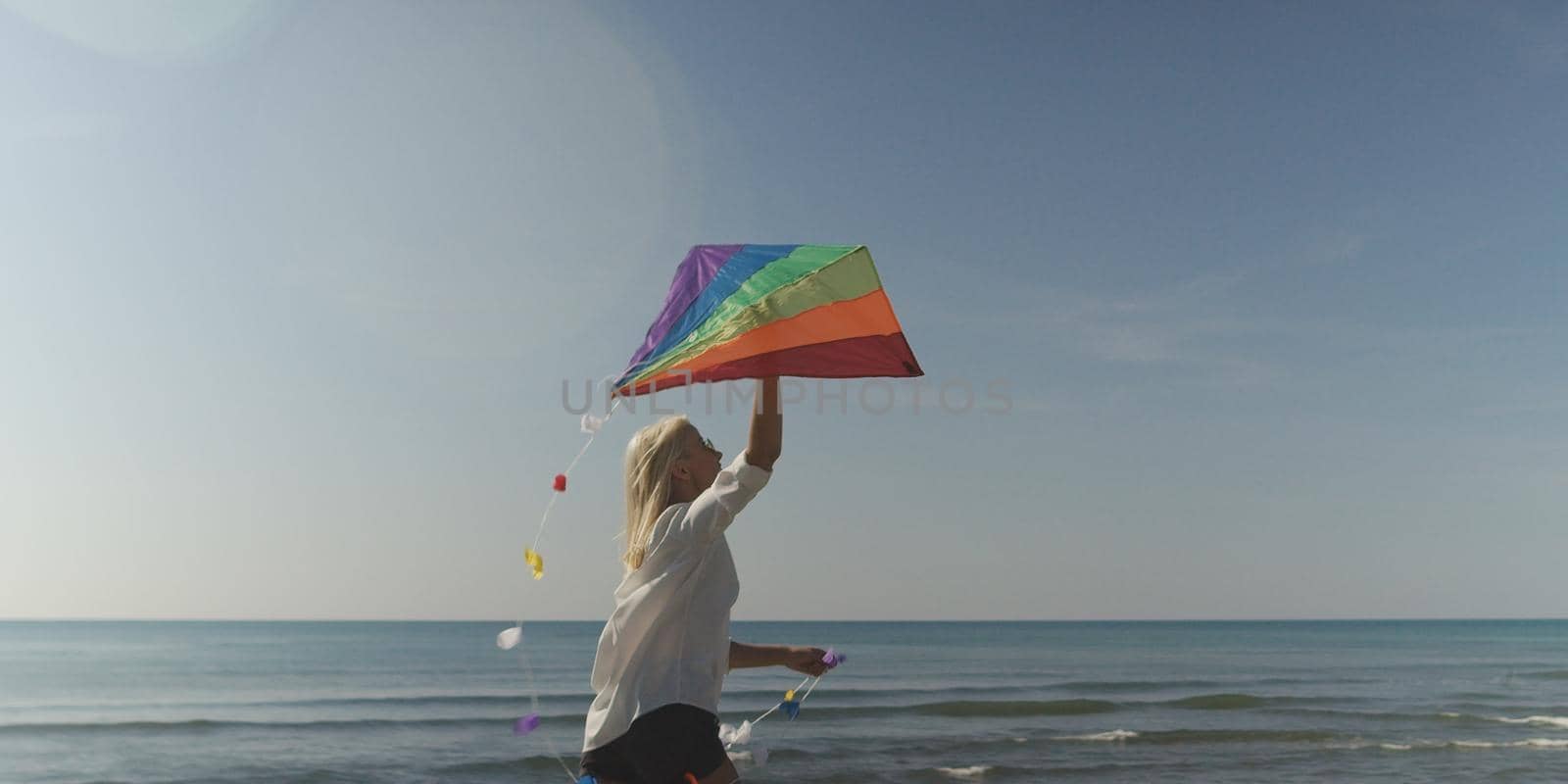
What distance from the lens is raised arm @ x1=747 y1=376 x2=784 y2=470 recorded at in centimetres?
219

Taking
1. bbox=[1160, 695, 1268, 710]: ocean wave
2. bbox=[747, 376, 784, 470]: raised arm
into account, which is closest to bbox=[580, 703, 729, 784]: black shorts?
bbox=[747, 376, 784, 470]: raised arm

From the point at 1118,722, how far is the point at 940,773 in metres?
5.61

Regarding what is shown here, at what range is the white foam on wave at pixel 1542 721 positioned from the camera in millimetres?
15066

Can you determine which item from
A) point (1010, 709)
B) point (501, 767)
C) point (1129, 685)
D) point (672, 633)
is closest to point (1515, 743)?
point (1010, 709)

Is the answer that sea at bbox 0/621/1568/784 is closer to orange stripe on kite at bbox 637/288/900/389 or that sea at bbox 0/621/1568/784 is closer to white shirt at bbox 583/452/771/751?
white shirt at bbox 583/452/771/751

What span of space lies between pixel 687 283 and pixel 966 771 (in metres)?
9.70

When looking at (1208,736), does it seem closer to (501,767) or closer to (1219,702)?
(1219,702)

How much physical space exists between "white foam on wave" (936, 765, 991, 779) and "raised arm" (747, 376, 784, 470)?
9.78m

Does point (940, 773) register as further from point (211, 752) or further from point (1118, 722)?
point (211, 752)

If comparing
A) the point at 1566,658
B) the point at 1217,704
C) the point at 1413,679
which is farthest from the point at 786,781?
the point at 1566,658

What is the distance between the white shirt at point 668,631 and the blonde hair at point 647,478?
0.06 m

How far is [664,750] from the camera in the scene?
2.29 metres

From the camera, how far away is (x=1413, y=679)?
24609 mm

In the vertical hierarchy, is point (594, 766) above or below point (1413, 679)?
above
